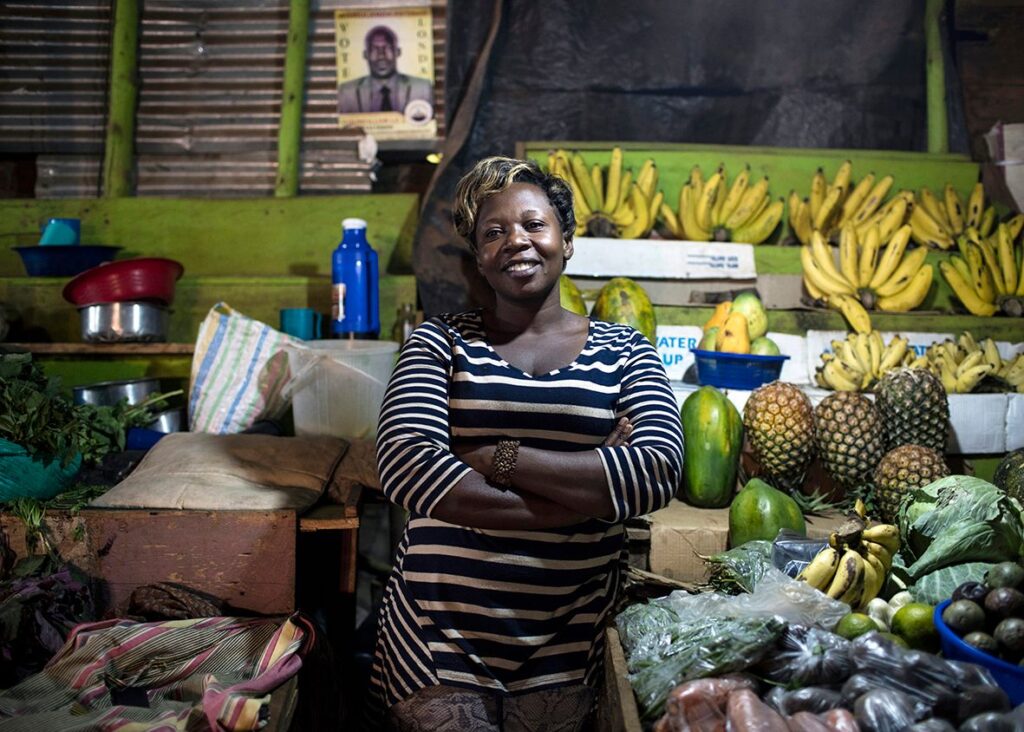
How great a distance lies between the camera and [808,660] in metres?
1.57

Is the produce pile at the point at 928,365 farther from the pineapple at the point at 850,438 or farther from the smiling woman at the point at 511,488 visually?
the smiling woman at the point at 511,488

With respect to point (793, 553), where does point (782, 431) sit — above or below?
above

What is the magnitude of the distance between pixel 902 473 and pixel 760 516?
2.04ft

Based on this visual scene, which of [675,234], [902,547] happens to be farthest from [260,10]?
[902,547]

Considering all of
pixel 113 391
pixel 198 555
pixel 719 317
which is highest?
pixel 719 317

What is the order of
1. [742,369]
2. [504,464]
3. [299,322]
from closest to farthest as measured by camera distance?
1. [504,464]
2. [742,369]
3. [299,322]

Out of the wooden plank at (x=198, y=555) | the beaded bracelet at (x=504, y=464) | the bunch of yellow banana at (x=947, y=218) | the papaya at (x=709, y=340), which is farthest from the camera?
the bunch of yellow banana at (x=947, y=218)

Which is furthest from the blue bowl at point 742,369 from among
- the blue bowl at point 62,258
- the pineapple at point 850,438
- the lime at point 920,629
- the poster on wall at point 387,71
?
the blue bowl at point 62,258

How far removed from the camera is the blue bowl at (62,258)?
427cm

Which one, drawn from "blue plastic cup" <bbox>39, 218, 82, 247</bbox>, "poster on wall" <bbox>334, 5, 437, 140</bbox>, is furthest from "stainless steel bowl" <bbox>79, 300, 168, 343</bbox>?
"poster on wall" <bbox>334, 5, 437, 140</bbox>

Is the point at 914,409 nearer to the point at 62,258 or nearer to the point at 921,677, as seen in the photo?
the point at 921,677

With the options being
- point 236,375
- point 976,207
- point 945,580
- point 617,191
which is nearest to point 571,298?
point 617,191

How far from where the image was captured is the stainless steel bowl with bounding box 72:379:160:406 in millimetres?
3531

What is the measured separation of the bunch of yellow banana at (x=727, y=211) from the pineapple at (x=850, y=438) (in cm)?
173
